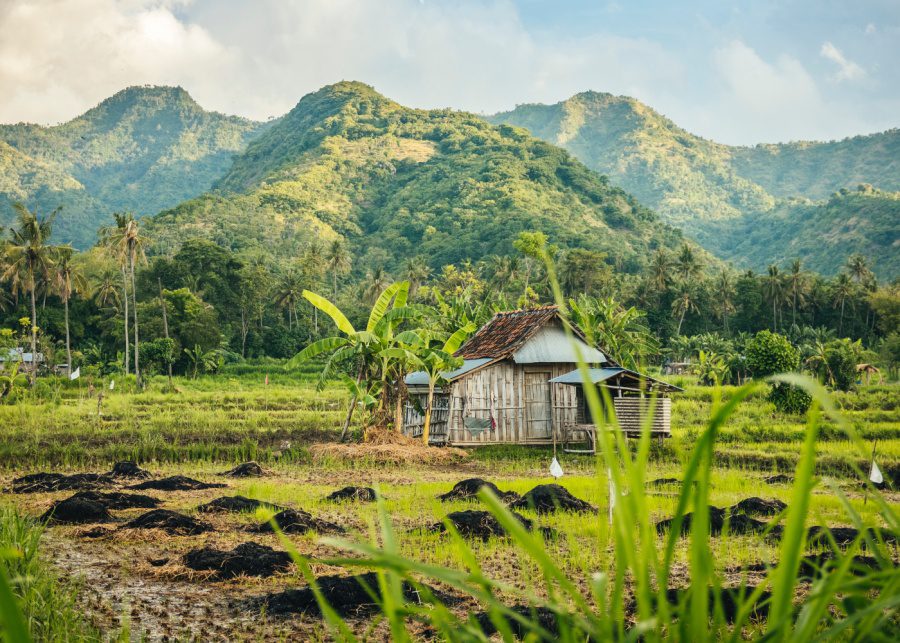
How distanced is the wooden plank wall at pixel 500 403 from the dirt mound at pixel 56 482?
8912 mm

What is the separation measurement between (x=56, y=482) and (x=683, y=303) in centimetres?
5629

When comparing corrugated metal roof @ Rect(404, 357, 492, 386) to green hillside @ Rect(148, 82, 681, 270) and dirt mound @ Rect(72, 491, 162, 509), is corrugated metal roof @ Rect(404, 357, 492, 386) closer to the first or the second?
dirt mound @ Rect(72, 491, 162, 509)

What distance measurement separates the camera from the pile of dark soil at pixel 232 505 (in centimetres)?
1060

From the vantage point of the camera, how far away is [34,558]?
19.0ft

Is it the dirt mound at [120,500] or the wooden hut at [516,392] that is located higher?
the wooden hut at [516,392]

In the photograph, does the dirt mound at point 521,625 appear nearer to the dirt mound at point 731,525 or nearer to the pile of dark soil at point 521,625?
the pile of dark soil at point 521,625

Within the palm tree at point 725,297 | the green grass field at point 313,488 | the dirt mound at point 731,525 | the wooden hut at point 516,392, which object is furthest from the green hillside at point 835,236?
the dirt mound at point 731,525

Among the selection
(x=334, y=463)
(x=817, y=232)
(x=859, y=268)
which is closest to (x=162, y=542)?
(x=334, y=463)

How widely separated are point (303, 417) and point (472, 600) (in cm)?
2102

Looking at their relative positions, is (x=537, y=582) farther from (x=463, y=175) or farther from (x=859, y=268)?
(x=463, y=175)

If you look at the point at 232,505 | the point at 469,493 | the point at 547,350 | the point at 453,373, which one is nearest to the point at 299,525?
the point at 232,505

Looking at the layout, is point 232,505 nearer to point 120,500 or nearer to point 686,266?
point 120,500

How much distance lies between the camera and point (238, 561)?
7.14 meters

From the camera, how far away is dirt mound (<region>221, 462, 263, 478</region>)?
49.8 feet
